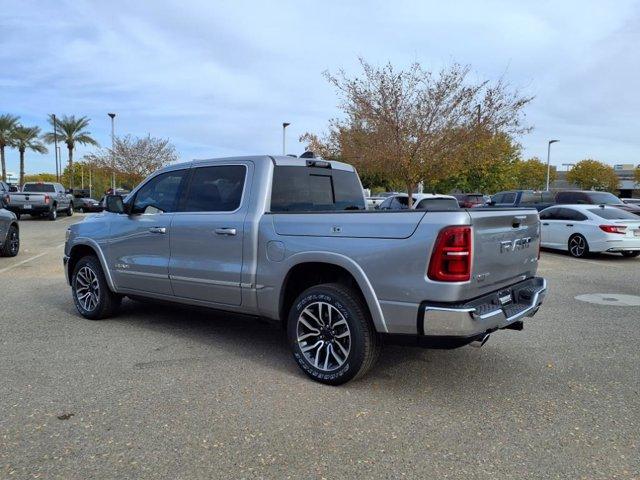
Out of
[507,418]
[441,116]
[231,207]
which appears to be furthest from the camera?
[441,116]

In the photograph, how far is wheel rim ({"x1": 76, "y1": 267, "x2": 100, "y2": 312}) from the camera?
6344 mm

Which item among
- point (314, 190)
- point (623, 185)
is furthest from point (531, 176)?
point (314, 190)

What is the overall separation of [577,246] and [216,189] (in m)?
11.1

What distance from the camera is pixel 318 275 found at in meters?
4.61

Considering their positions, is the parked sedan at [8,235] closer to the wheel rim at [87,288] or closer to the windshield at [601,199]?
the wheel rim at [87,288]

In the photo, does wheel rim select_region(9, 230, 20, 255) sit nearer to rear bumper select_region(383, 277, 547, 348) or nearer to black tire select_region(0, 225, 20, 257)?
black tire select_region(0, 225, 20, 257)

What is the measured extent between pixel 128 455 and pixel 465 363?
2.98m

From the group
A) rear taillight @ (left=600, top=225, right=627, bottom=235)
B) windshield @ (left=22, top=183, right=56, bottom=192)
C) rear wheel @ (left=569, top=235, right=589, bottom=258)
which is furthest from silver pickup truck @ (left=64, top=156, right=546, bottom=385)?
windshield @ (left=22, top=183, right=56, bottom=192)

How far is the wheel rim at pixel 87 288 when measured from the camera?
6344mm

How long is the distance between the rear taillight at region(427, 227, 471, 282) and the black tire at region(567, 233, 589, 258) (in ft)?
36.0

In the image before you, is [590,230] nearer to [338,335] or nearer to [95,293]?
[338,335]

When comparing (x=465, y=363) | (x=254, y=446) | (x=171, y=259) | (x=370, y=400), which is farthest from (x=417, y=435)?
(x=171, y=259)

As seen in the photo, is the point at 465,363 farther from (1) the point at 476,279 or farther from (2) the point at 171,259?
(2) the point at 171,259

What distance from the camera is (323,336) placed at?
4336 mm
